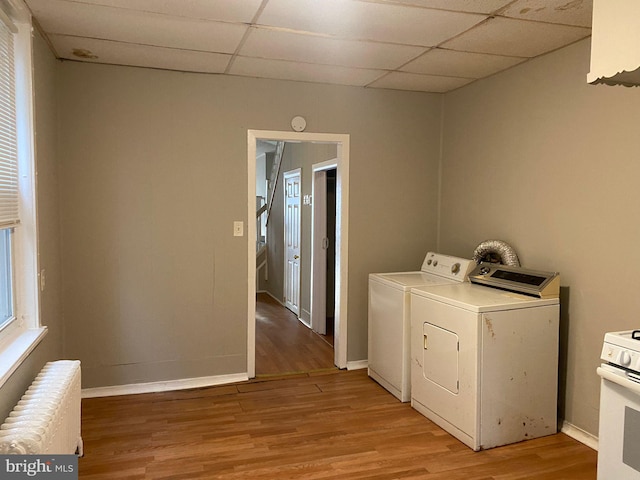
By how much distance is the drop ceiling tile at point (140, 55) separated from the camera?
3.10m

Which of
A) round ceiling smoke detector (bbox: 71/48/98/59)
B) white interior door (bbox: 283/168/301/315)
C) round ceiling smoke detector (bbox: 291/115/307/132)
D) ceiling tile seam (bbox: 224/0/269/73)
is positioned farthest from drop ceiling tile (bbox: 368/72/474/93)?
white interior door (bbox: 283/168/301/315)

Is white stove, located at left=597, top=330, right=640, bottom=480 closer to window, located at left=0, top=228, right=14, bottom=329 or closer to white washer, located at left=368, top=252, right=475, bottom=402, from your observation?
white washer, located at left=368, top=252, right=475, bottom=402

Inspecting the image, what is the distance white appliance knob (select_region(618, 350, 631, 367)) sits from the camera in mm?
2047

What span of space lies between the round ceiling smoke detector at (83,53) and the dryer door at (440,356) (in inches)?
113

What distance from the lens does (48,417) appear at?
1995mm

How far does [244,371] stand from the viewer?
403 centimetres

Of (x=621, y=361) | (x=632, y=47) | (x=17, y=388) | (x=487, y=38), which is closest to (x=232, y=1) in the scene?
(x=487, y=38)

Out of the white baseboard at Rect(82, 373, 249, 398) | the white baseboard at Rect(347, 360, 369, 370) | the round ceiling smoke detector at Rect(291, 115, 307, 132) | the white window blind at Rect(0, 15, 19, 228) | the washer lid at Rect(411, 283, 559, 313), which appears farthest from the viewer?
the white baseboard at Rect(347, 360, 369, 370)

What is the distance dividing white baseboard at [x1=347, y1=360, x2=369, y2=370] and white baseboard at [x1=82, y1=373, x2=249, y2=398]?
899 mm

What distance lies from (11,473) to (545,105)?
346 centimetres

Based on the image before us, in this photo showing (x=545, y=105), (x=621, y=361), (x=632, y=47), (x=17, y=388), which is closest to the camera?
(x=632, y=47)

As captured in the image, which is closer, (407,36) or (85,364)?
(407,36)

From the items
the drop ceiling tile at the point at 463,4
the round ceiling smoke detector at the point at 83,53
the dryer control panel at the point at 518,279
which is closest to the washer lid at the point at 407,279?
the dryer control panel at the point at 518,279

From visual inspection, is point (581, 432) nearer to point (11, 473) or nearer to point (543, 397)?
point (543, 397)
